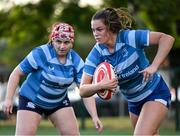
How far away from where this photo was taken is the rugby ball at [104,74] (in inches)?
297

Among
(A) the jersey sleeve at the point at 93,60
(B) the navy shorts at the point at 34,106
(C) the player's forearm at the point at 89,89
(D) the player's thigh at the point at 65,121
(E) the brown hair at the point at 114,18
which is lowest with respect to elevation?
(D) the player's thigh at the point at 65,121

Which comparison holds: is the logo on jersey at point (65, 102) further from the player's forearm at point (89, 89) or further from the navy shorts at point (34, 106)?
the player's forearm at point (89, 89)

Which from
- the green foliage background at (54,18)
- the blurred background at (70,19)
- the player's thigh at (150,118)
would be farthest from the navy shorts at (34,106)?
the green foliage background at (54,18)

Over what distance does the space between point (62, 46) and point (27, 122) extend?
101cm

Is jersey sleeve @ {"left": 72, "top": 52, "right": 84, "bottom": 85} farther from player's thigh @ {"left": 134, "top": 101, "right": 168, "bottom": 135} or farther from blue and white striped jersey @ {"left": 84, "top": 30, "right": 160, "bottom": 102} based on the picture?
player's thigh @ {"left": 134, "top": 101, "right": 168, "bottom": 135}

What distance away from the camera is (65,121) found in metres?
8.39

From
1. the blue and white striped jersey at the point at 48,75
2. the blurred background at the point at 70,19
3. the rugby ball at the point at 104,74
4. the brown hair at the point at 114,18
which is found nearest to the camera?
the rugby ball at the point at 104,74

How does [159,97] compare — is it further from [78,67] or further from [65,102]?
[65,102]

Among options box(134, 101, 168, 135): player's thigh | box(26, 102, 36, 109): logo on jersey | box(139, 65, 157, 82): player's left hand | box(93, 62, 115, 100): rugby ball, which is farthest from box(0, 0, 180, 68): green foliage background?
box(139, 65, 157, 82): player's left hand

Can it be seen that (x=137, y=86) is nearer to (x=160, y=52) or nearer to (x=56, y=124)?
(x=160, y=52)

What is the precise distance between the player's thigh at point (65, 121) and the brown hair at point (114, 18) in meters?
1.34

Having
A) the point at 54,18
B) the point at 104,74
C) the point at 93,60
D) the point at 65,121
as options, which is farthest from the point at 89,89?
the point at 54,18

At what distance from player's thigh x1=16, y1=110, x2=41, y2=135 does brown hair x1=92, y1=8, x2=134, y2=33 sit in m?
1.49

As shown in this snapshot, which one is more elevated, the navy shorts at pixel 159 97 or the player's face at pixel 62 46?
the player's face at pixel 62 46
